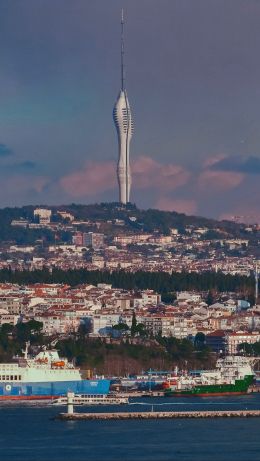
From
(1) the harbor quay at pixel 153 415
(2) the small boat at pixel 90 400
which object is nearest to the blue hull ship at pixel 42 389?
(2) the small boat at pixel 90 400

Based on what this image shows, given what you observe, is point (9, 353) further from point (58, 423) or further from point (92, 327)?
point (58, 423)

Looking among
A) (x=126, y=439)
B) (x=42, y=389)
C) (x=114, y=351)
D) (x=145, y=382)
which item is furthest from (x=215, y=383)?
(x=126, y=439)

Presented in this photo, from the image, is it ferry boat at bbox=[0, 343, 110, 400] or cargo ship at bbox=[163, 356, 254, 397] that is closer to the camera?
ferry boat at bbox=[0, 343, 110, 400]

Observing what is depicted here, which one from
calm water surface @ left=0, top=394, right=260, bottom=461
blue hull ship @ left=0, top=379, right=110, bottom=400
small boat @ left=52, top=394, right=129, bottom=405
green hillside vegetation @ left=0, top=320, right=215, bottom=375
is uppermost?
green hillside vegetation @ left=0, top=320, right=215, bottom=375

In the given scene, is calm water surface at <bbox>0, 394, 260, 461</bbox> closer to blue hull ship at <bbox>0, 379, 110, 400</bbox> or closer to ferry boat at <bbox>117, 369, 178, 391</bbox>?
blue hull ship at <bbox>0, 379, 110, 400</bbox>

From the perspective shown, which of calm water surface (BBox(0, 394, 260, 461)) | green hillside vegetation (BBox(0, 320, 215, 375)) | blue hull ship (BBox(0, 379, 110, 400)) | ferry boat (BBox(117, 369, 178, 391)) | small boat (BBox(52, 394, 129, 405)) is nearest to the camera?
calm water surface (BBox(0, 394, 260, 461))

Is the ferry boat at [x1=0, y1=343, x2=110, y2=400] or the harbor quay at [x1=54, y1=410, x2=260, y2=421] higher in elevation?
the ferry boat at [x1=0, y1=343, x2=110, y2=400]

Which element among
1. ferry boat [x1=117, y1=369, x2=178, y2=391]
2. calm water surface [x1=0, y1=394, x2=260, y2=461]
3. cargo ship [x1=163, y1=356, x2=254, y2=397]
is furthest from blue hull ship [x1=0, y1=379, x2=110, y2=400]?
calm water surface [x1=0, y1=394, x2=260, y2=461]
